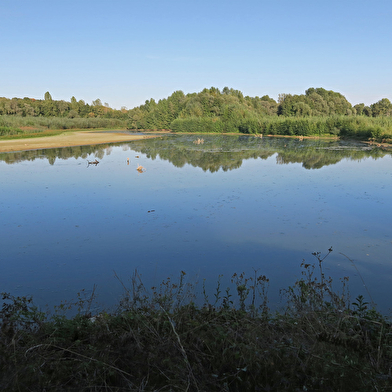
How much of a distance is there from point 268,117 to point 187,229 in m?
48.4

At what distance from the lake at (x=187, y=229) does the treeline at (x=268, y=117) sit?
24681 mm

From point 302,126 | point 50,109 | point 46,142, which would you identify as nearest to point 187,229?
point 46,142

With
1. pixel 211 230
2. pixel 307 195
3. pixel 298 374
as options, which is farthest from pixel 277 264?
pixel 307 195

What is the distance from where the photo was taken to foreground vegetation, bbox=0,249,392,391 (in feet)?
8.95

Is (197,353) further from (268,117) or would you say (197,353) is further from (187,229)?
(268,117)

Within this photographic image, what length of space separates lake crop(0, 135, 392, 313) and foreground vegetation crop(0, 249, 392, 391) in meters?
1.20

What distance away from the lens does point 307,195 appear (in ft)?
35.7

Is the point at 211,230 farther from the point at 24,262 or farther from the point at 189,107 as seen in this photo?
the point at 189,107

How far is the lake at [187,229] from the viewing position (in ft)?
17.9

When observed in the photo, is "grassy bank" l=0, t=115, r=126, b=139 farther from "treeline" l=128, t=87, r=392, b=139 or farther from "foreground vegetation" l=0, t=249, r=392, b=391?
"foreground vegetation" l=0, t=249, r=392, b=391

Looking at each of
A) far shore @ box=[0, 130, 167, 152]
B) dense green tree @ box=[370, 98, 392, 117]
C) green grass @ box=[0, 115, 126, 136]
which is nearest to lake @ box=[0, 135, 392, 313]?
far shore @ box=[0, 130, 167, 152]

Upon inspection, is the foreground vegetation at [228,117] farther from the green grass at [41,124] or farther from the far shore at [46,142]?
the far shore at [46,142]

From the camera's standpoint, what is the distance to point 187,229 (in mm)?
7660

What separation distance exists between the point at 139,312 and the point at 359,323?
2.23 m
